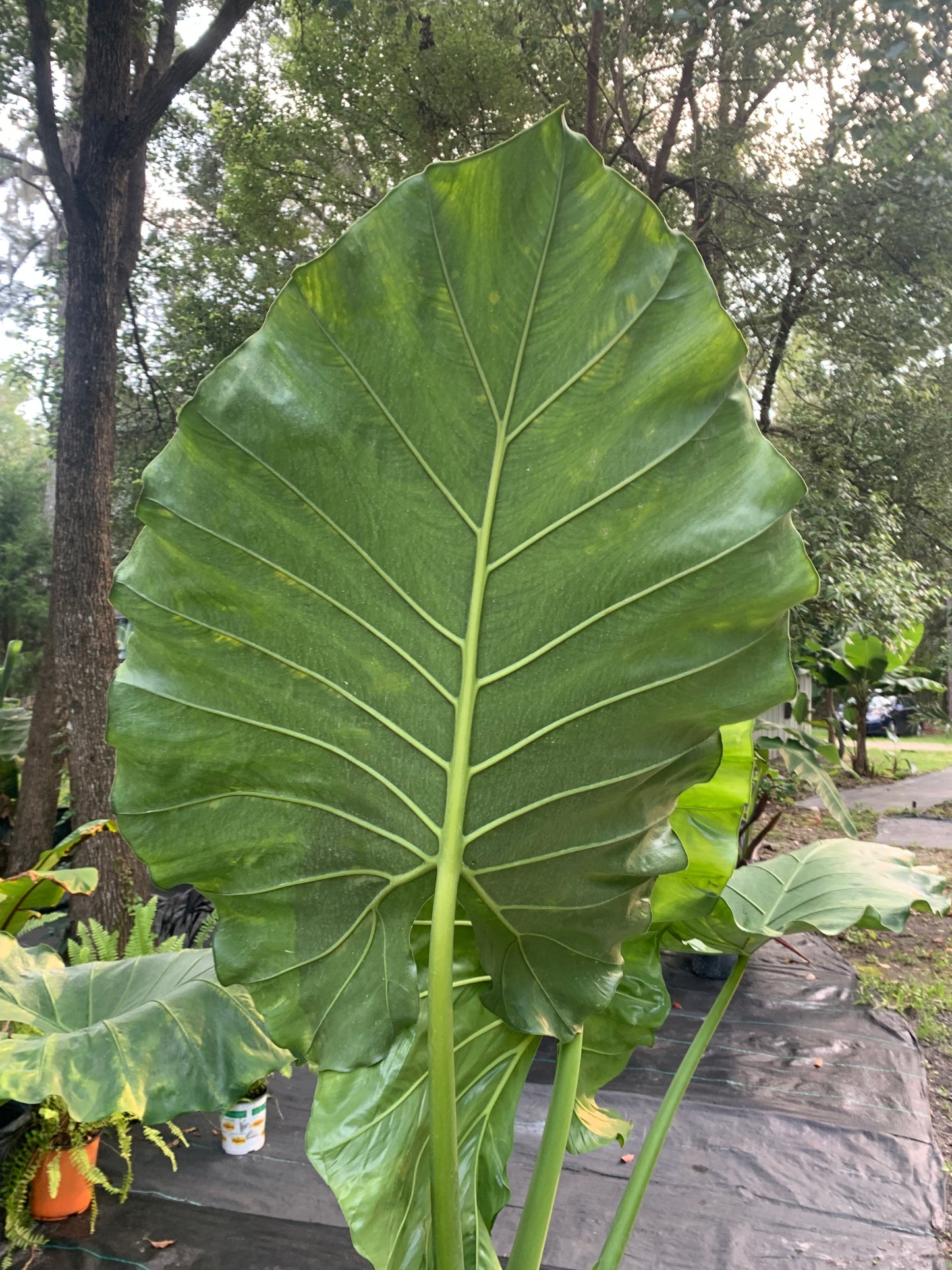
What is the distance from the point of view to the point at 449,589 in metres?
0.53

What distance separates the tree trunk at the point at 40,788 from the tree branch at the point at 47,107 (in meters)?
1.70

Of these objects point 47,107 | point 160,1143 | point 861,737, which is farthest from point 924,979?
point 47,107

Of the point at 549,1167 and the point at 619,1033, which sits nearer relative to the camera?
the point at 549,1167

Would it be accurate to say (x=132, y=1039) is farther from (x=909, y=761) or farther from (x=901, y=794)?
(x=909, y=761)

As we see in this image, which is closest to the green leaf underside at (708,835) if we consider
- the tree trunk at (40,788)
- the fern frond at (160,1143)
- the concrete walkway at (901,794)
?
the fern frond at (160,1143)

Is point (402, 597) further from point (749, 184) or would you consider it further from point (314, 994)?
point (749, 184)

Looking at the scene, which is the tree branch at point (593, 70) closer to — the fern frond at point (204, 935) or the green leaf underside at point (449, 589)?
the fern frond at point (204, 935)

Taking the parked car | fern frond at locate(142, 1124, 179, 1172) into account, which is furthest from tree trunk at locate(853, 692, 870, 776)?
fern frond at locate(142, 1124, 179, 1172)

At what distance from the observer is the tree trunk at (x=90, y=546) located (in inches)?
119

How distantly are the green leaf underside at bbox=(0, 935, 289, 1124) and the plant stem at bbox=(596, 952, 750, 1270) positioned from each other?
39 centimetres

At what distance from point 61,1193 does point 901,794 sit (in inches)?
287

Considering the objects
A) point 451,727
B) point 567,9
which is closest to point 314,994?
point 451,727

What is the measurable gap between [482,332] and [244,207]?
5.94 meters

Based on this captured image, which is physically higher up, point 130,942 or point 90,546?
point 90,546
